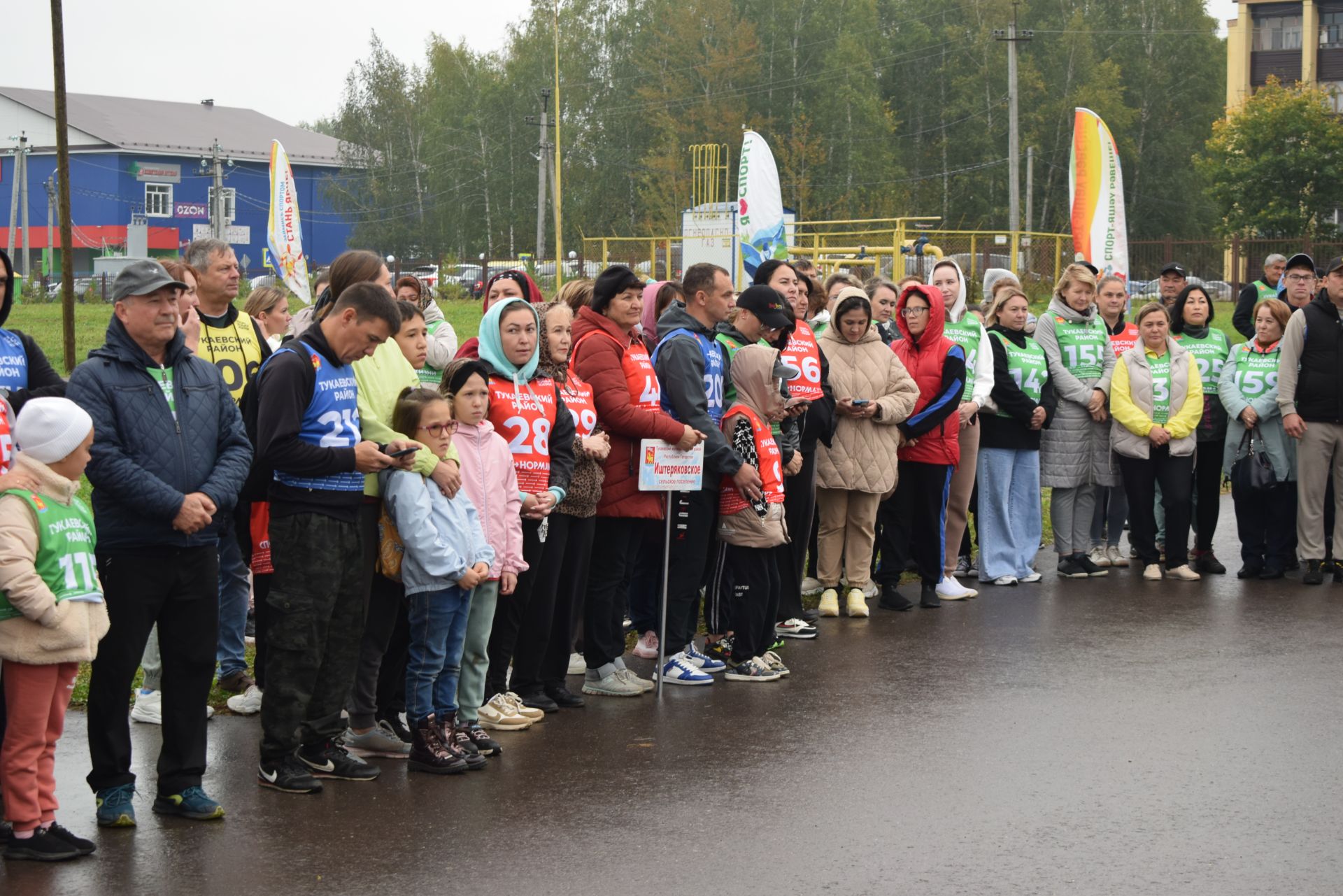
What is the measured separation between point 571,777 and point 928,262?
2719cm

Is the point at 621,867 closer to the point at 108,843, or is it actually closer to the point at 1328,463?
the point at 108,843

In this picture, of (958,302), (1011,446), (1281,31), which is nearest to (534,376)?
(958,302)

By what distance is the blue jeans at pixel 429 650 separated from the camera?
6.54 m

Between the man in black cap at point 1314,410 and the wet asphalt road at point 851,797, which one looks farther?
the man in black cap at point 1314,410

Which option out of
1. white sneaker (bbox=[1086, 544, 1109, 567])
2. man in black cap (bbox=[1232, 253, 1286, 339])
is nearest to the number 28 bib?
white sneaker (bbox=[1086, 544, 1109, 567])

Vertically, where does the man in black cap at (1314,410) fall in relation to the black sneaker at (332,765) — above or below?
above

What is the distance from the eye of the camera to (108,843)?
5.47 meters

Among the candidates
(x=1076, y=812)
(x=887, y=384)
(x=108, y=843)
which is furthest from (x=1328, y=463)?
(x=108, y=843)

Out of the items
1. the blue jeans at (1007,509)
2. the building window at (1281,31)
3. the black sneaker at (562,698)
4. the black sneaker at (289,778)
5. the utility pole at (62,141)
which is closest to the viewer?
the black sneaker at (289,778)

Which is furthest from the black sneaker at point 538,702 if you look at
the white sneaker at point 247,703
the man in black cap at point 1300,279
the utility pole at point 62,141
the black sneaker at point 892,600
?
the utility pole at point 62,141

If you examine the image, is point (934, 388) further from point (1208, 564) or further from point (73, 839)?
point (73, 839)

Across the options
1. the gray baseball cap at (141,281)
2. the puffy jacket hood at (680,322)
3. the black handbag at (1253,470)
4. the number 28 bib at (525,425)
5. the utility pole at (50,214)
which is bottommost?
the black handbag at (1253,470)

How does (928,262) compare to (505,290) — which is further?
(928,262)

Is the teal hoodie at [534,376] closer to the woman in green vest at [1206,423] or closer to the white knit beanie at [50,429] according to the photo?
the white knit beanie at [50,429]
